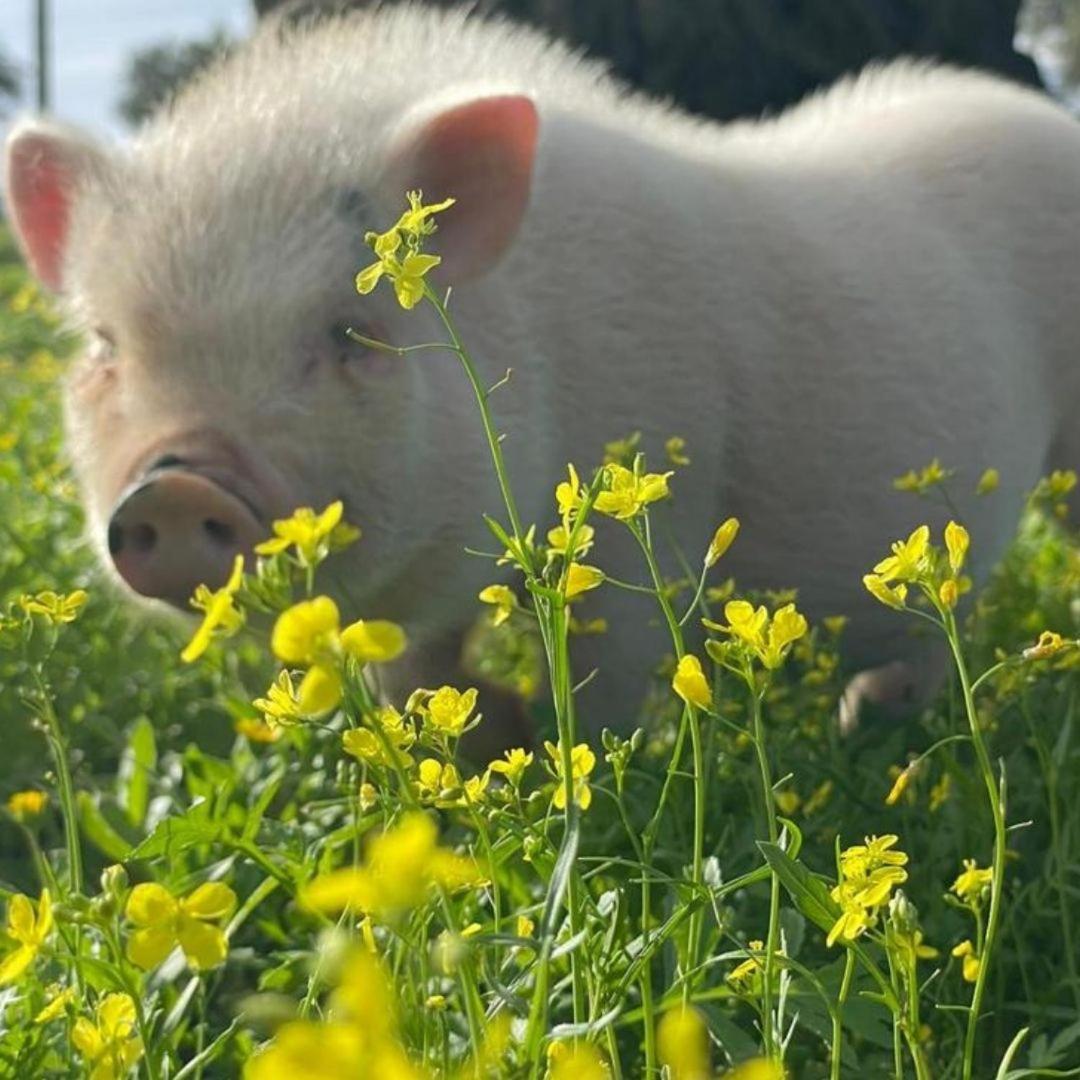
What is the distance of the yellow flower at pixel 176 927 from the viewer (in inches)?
35.2

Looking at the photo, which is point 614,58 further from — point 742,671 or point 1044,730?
point 742,671

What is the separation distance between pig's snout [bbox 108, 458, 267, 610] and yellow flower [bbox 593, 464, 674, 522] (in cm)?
103

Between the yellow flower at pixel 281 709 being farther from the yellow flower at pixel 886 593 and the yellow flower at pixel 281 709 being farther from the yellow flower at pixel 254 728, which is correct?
the yellow flower at pixel 254 728

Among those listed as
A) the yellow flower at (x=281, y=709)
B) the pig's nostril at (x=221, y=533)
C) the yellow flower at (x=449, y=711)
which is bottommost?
the pig's nostril at (x=221, y=533)

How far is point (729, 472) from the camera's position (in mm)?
2721

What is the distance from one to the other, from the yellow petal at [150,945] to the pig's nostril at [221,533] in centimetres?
125

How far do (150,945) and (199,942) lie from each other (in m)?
0.03

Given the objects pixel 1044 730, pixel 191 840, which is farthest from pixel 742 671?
pixel 1044 730

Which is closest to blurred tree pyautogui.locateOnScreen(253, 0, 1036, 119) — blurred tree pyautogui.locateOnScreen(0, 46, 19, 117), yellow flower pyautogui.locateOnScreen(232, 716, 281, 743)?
yellow flower pyautogui.locateOnScreen(232, 716, 281, 743)

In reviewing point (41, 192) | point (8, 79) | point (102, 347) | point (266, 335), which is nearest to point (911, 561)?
point (266, 335)

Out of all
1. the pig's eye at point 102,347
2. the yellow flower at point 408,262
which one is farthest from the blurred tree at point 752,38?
the yellow flower at point 408,262

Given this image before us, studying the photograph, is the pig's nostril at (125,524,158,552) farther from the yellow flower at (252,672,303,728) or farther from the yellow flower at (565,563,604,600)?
the yellow flower at (565,563,604,600)

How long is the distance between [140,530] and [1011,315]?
64.3 inches

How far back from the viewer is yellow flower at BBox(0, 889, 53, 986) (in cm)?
95
